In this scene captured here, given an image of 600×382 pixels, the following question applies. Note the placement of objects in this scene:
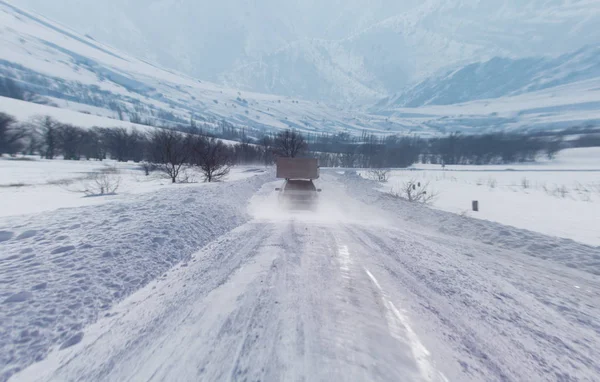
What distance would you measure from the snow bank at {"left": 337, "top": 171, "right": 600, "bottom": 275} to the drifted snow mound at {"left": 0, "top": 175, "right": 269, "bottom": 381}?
25.7ft

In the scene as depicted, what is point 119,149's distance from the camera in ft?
255

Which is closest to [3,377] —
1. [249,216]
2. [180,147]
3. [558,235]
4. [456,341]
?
[456,341]

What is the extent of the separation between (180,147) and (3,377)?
3254cm

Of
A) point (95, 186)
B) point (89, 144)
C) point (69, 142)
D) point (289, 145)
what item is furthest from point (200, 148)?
point (89, 144)

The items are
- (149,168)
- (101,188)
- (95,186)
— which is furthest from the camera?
(149,168)

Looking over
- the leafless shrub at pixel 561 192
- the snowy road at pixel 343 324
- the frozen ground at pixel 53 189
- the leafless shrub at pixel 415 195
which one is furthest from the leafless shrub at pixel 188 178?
the leafless shrub at pixel 561 192

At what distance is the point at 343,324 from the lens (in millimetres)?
3633

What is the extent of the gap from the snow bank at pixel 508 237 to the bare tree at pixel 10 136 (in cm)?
8048

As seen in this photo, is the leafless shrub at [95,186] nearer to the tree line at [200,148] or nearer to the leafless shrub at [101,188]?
the leafless shrub at [101,188]

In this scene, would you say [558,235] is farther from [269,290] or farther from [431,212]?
[269,290]

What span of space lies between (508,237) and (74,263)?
1101cm

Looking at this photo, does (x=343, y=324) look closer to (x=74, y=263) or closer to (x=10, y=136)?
(x=74, y=263)

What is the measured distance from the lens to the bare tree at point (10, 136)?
62.4 meters

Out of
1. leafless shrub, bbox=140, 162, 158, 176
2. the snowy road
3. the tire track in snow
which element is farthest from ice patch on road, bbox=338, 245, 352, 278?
leafless shrub, bbox=140, 162, 158, 176
